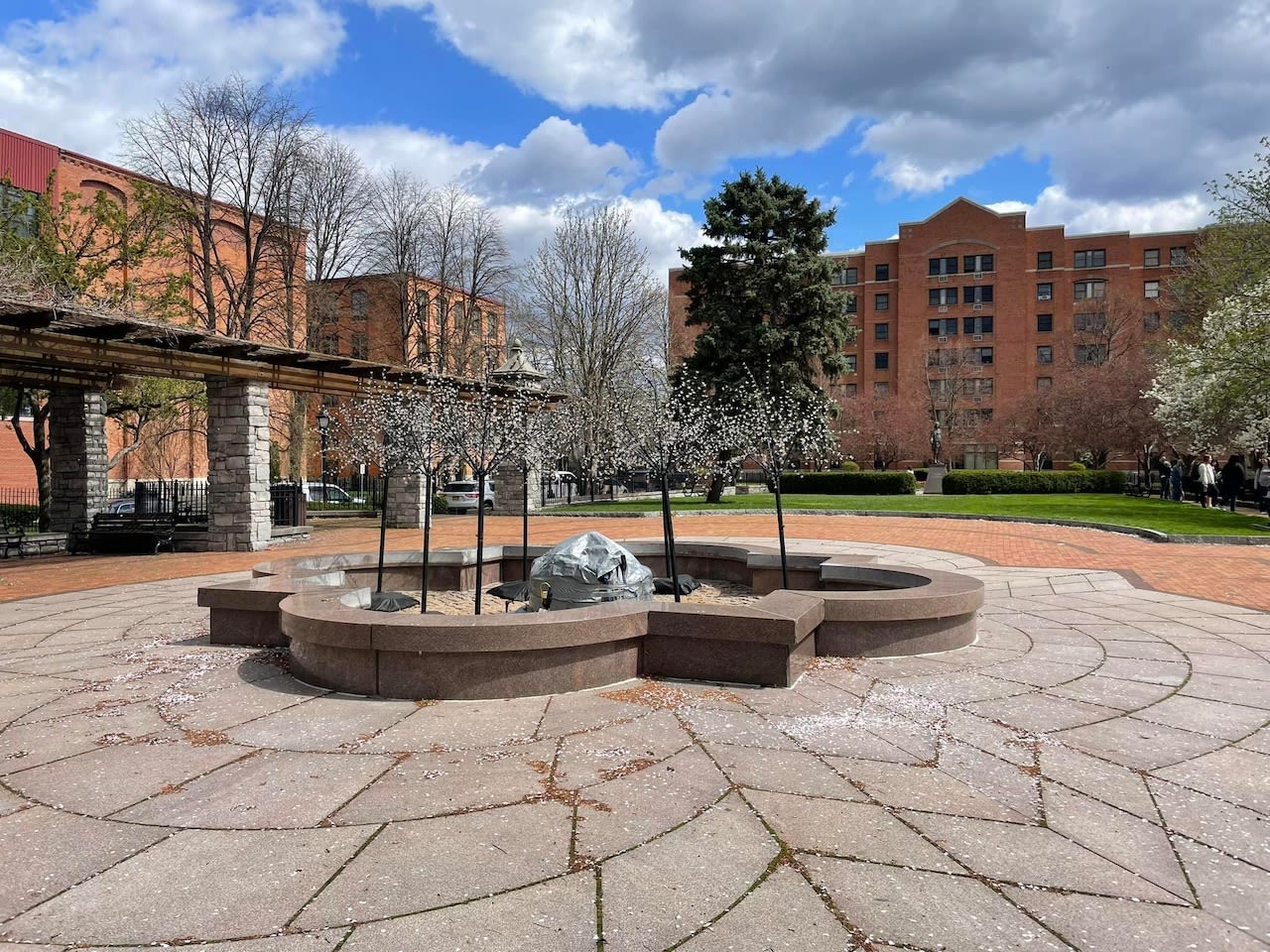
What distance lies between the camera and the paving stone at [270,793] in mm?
3365

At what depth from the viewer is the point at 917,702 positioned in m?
5.07

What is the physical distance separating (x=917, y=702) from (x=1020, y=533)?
1438 cm

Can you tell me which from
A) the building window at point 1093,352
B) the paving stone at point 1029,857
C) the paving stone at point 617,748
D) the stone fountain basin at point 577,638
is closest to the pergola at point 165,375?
the stone fountain basin at point 577,638

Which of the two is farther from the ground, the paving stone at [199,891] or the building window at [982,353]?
the building window at [982,353]

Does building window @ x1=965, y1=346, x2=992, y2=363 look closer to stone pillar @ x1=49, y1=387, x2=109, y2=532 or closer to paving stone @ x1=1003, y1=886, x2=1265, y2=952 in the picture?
stone pillar @ x1=49, y1=387, x2=109, y2=532

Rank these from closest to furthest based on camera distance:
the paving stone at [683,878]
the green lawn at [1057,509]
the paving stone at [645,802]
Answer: the paving stone at [683,878]
the paving stone at [645,802]
the green lawn at [1057,509]

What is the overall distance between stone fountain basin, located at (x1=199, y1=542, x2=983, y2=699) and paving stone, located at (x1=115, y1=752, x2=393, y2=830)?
1.05 m

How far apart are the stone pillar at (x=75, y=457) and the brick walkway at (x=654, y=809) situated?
13.3m

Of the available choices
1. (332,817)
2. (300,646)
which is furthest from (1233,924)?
(300,646)

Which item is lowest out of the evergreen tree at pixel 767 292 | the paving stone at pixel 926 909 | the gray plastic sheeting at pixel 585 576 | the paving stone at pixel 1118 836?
the paving stone at pixel 1118 836

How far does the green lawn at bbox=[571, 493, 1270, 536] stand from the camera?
18.1 m

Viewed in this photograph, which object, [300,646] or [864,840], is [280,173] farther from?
[864,840]

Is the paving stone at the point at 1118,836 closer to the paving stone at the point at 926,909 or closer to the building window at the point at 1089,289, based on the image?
the paving stone at the point at 926,909

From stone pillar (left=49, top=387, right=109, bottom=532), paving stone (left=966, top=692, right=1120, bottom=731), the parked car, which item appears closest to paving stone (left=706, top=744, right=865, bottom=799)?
paving stone (left=966, top=692, right=1120, bottom=731)
